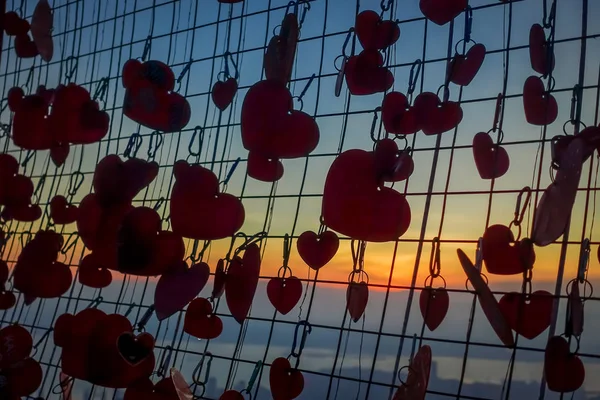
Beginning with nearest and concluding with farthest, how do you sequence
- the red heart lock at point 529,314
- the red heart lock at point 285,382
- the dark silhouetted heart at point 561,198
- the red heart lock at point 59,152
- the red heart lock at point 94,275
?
the dark silhouetted heart at point 561,198 → the red heart lock at point 529,314 → the red heart lock at point 285,382 → the red heart lock at point 94,275 → the red heart lock at point 59,152

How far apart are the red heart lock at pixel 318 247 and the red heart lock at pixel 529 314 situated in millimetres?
254

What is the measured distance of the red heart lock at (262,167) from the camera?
0.80m

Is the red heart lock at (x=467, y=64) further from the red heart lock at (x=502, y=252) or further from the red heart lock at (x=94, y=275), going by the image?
the red heart lock at (x=94, y=275)

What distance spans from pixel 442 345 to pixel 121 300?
671mm

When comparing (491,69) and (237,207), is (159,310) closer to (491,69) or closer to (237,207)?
(237,207)

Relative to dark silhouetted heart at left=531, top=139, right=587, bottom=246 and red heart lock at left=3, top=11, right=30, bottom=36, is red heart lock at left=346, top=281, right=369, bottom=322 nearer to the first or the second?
dark silhouetted heart at left=531, top=139, right=587, bottom=246

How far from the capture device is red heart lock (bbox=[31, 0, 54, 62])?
1259mm

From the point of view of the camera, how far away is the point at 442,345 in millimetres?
948

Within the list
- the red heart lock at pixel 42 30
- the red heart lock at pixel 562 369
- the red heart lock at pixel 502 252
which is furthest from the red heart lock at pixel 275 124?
the red heart lock at pixel 42 30

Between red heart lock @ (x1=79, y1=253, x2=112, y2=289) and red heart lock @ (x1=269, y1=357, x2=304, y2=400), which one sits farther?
red heart lock @ (x1=79, y1=253, x2=112, y2=289)

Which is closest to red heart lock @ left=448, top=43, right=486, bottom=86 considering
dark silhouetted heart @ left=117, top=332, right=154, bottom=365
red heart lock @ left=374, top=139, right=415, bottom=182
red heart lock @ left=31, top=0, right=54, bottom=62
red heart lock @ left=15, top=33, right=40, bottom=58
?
red heart lock @ left=374, top=139, right=415, bottom=182

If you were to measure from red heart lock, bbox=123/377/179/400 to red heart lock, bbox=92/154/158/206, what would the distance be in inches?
9.9

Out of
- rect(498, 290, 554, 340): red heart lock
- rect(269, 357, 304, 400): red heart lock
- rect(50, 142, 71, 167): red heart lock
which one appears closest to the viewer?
rect(498, 290, 554, 340): red heart lock

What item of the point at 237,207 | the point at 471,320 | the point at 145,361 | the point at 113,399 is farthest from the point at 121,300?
the point at 471,320
